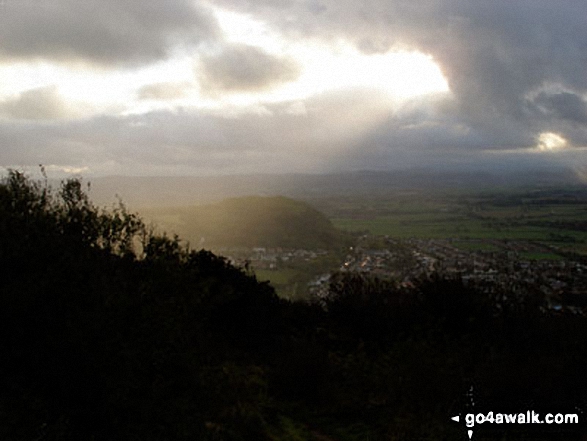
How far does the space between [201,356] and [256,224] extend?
2202 inches

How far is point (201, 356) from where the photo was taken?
631 cm

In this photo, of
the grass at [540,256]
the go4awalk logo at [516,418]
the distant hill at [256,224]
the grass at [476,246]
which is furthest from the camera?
the distant hill at [256,224]

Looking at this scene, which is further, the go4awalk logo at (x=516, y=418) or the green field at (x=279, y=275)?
the green field at (x=279, y=275)

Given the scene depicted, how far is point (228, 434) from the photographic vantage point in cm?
609

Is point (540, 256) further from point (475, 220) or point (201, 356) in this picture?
point (201, 356)

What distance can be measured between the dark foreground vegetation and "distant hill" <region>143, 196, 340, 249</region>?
38.6 meters

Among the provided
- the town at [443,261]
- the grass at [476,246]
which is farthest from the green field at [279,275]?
the grass at [476,246]

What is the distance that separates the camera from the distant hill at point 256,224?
54.8m

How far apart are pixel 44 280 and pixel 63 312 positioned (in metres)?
0.43

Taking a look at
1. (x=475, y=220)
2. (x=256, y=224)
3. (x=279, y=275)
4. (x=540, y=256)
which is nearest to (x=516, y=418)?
(x=279, y=275)

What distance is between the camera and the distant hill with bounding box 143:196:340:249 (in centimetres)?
5484

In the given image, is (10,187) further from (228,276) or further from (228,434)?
→ (228,276)

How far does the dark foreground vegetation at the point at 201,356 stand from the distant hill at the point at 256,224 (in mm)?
38605

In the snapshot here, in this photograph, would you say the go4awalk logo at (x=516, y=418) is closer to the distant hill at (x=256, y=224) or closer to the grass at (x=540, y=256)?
the grass at (x=540, y=256)
